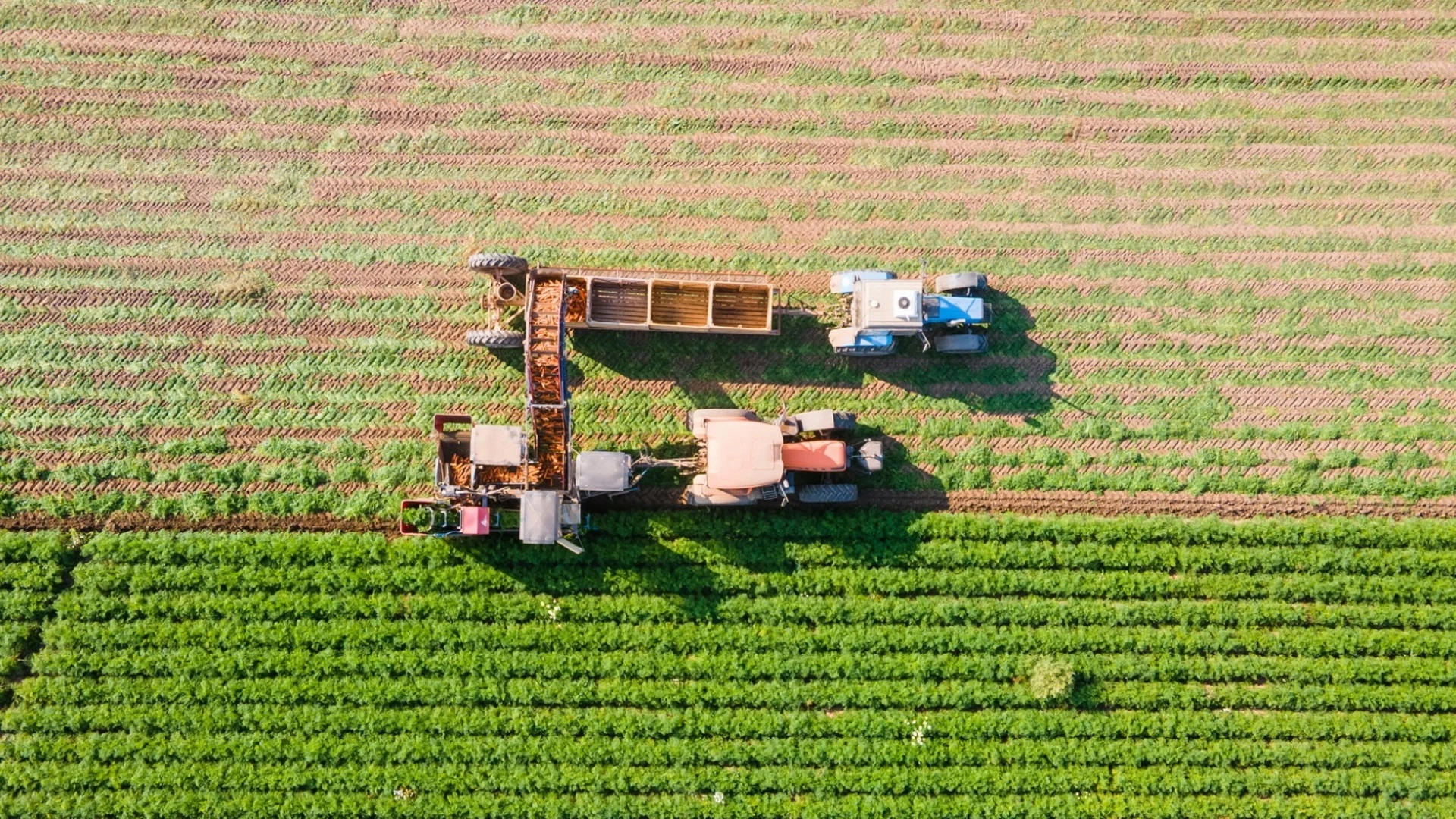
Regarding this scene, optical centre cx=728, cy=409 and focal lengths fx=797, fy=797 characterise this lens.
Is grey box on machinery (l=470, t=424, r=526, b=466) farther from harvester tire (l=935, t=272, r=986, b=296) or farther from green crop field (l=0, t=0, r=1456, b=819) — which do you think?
harvester tire (l=935, t=272, r=986, b=296)

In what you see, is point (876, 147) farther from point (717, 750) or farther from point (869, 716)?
point (717, 750)

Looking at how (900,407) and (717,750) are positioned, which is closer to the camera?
(717,750)

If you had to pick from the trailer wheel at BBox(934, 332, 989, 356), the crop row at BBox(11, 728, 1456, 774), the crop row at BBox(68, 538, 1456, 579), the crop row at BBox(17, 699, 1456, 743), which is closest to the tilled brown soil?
the crop row at BBox(68, 538, 1456, 579)

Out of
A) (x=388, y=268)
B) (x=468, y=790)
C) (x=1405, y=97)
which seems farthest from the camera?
(x=1405, y=97)

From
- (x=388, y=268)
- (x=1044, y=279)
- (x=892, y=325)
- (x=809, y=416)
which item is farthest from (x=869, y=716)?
(x=388, y=268)

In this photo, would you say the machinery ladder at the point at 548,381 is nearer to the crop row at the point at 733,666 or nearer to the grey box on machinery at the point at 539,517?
the grey box on machinery at the point at 539,517
